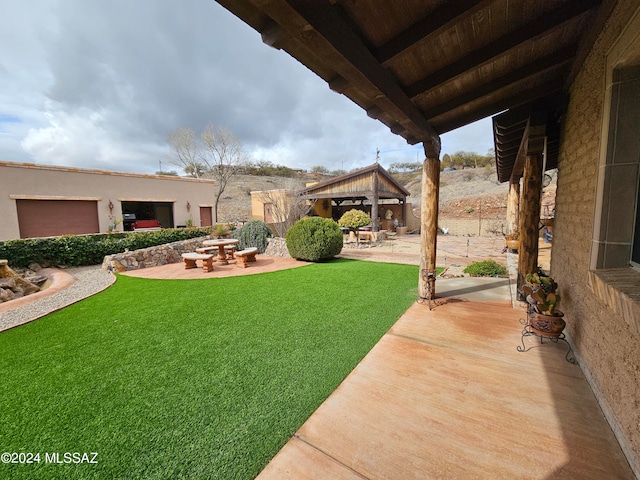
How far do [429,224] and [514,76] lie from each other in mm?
2304

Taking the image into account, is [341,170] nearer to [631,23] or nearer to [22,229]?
[22,229]

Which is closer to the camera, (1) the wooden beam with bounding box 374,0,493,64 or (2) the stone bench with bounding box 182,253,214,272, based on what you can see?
(1) the wooden beam with bounding box 374,0,493,64

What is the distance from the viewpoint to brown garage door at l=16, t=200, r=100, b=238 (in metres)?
11.6

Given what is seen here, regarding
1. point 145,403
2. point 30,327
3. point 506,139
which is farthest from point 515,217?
point 30,327

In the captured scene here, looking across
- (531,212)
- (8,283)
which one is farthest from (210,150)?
(531,212)

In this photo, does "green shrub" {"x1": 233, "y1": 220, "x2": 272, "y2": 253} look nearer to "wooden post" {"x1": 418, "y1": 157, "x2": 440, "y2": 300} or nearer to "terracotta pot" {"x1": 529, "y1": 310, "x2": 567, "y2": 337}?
"wooden post" {"x1": 418, "y1": 157, "x2": 440, "y2": 300}

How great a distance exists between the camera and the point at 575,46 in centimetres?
279

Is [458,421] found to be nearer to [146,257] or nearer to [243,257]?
[243,257]

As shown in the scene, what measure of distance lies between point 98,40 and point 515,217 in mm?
21657

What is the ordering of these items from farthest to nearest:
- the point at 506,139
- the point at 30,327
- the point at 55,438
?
the point at 506,139
the point at 30,327
the point at 55,438

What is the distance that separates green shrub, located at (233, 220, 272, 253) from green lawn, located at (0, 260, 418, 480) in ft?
21.1

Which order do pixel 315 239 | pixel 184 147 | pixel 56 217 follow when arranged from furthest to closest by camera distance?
pixel 184 147, pixel 56 217, pixel 315 239

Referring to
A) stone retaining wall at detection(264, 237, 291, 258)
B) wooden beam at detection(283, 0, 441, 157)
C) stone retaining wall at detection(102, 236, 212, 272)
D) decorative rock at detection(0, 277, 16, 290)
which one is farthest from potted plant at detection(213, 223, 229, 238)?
wooden beam at detection(283, 0, 441, 157)

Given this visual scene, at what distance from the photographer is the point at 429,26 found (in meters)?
2.06
